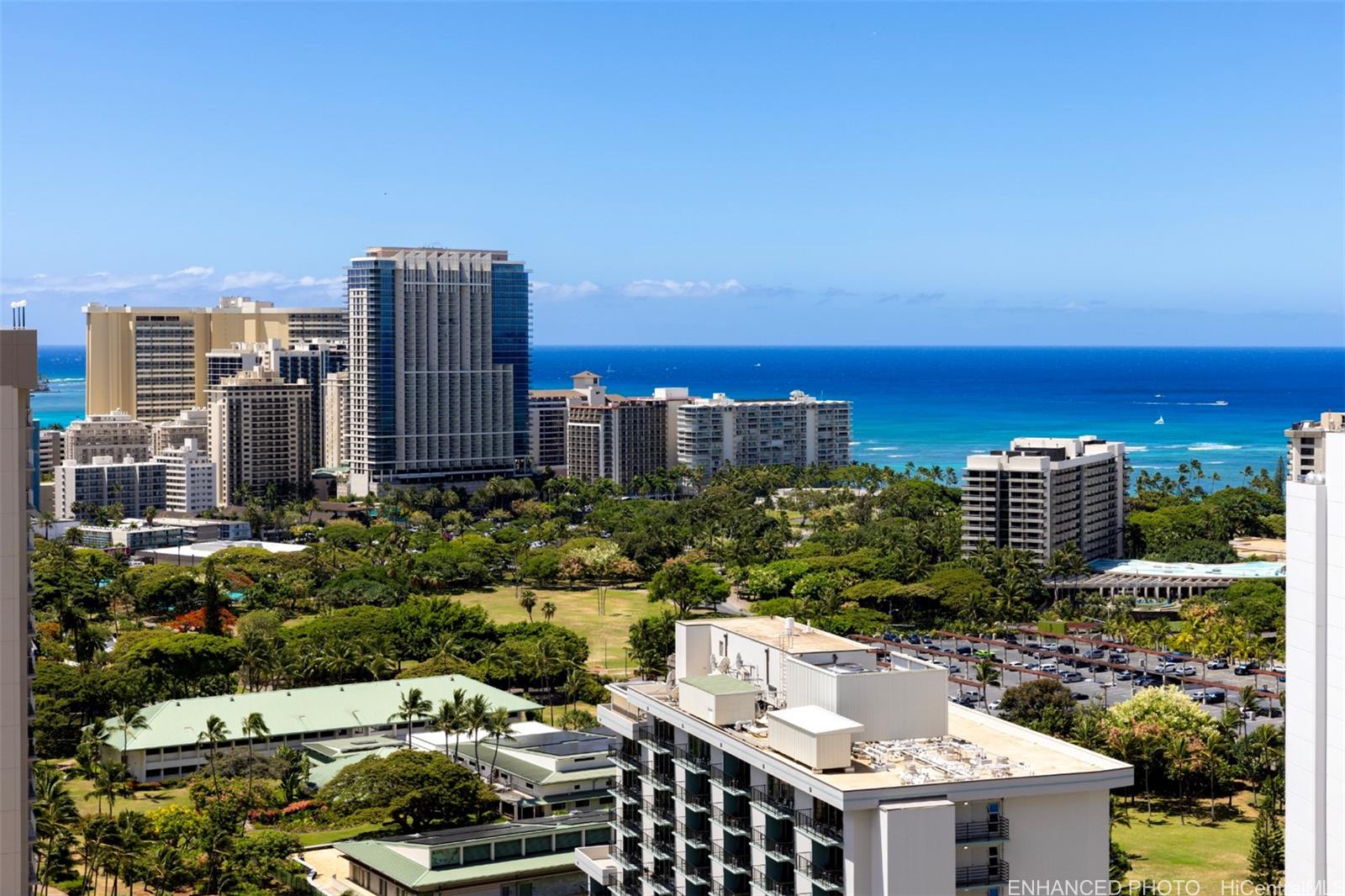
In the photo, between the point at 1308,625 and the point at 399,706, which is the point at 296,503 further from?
the point at 1308,625

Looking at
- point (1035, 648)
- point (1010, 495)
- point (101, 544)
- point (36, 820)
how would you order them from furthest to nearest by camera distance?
1. point (101, 544)
2. point (1010, 495)
3. point (1035, 648)
4. point (36, 820)

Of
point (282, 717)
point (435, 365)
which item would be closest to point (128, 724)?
point (282, 717)

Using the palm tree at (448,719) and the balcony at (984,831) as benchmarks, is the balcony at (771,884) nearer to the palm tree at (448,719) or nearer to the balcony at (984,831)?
the balcony at (984,831)

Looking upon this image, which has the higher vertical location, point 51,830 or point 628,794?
point 628,794

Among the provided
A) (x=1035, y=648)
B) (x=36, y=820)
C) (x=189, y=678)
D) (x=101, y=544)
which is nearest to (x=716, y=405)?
(x=101, y=544)

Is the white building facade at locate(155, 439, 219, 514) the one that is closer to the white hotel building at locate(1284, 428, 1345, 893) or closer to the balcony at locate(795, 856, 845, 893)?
the balcony at locate(795, 856, 845, 893)

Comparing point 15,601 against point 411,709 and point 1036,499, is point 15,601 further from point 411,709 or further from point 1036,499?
point 1036,499

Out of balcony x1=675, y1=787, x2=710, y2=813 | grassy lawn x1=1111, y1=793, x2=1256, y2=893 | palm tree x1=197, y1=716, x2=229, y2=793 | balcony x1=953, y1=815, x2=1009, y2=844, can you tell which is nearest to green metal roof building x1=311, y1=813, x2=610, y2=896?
palm tree x1=197, y1=716, x2=229, y2=793
